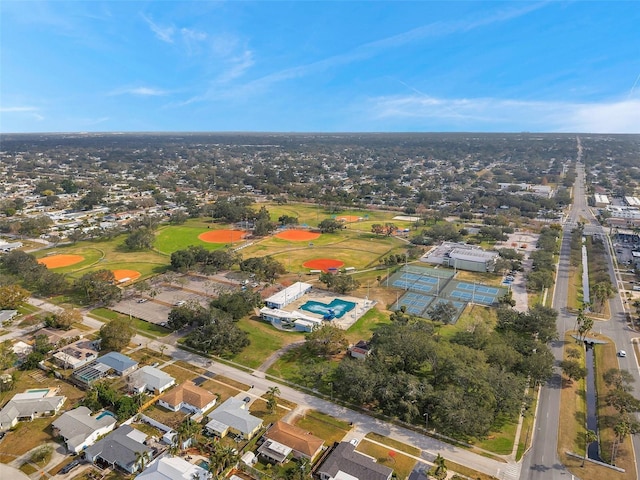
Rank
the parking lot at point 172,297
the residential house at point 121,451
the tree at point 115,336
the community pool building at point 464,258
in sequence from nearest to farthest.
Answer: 1. the residential house at point 121,451
2. the tree at point 115,336
3. the parking lot at point 172,297
4. the community pool building at point 464,258

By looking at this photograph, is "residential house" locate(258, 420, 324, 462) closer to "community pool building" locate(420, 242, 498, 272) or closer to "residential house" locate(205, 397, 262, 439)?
"residential house" locate(205, 397, 262, 439)

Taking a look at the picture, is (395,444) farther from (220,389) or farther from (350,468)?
(220,389)

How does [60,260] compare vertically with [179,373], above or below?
above

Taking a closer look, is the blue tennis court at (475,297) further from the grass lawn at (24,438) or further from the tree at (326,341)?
the grass lawn at (24,438)

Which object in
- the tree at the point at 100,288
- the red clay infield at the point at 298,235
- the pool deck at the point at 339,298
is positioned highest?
the tree at the point at 100,288

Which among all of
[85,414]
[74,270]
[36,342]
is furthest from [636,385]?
[74,270]

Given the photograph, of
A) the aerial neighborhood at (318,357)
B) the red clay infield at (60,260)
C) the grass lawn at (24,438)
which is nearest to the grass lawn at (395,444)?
the aerial neighborhood at (318,357)

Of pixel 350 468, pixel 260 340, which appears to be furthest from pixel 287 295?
pixel 350 468

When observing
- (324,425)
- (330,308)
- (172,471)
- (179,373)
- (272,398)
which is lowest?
(324,425)
